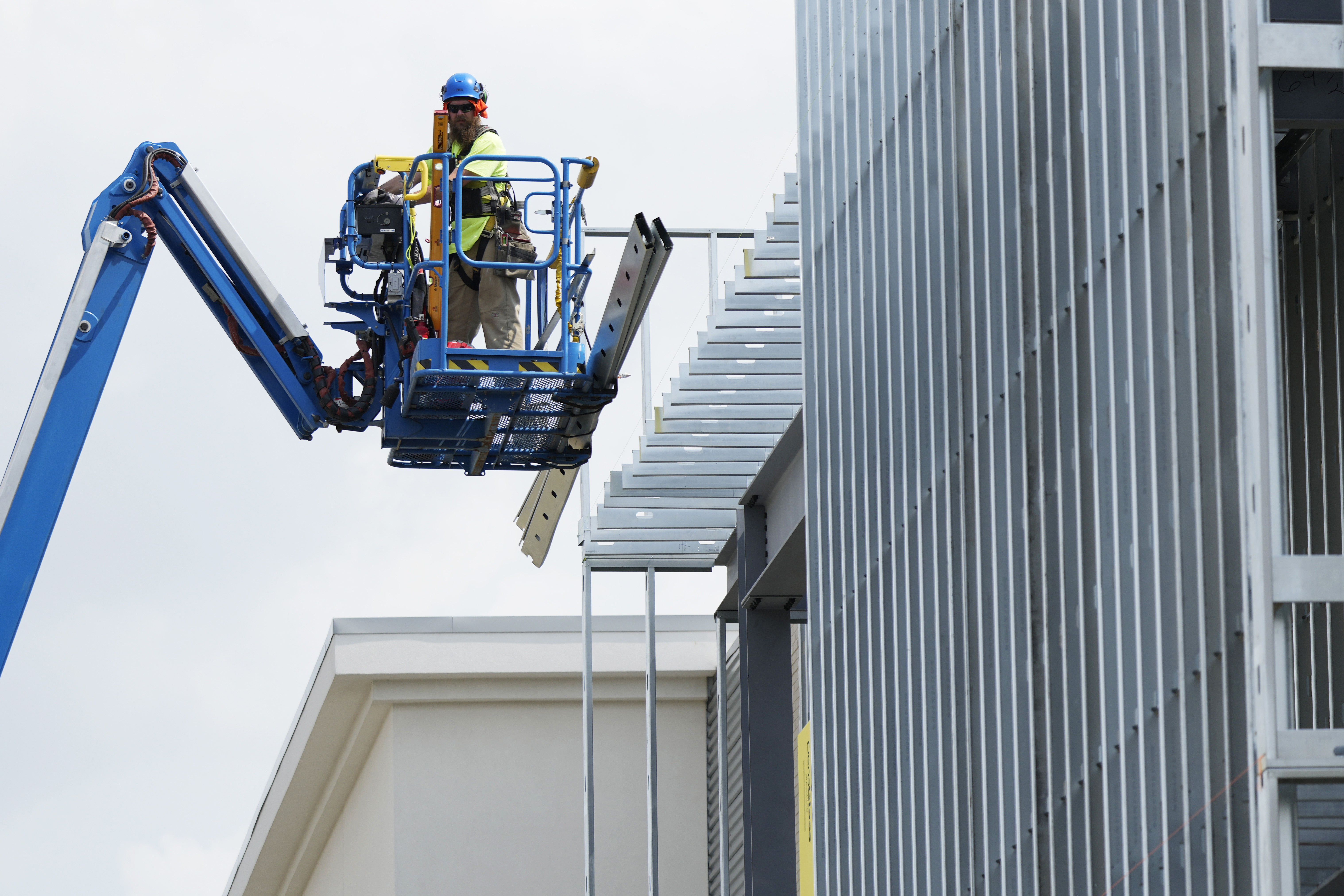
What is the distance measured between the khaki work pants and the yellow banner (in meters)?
4.52

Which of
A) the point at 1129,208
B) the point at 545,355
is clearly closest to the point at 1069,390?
the point at 1129,208

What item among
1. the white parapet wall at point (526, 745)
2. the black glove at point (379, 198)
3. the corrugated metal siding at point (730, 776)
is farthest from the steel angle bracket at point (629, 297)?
the white parapet wall at point (526, 745)

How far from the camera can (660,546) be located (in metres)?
21.9

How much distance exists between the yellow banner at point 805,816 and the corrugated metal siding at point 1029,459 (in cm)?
328

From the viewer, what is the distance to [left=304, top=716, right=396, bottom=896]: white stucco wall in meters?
29.0

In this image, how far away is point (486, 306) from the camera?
15.3 meters

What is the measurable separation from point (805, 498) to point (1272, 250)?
9.38 metres

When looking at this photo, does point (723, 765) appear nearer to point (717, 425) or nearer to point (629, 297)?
point (717, 425)

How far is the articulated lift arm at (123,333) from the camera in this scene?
555 inches

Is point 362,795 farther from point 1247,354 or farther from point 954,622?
point 1247,354

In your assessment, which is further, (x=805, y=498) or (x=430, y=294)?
(x=805, y=498)

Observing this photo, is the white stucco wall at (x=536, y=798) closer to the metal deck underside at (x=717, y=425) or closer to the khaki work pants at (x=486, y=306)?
the metal deck underside at (x=717, y=425)

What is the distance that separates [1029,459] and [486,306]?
6497mm

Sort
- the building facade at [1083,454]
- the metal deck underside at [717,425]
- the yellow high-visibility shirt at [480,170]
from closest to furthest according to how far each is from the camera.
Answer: the building facade at [1083,454]
the yellow high-visibility shirt at [480,170]
the metal deck underside at [717,425]
